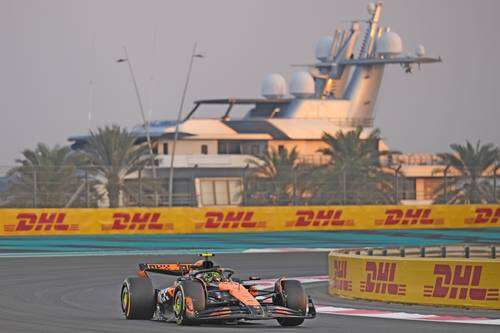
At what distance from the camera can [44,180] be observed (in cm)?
5562

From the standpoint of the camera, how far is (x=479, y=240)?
39.9 m

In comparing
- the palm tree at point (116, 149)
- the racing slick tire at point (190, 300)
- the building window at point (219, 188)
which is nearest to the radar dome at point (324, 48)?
the building window at point (219, 188)

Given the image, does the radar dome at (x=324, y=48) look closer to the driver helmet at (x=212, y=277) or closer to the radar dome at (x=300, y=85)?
the radar dome at (x=300, y=85)

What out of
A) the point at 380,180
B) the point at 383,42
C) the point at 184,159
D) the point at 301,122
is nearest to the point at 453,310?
the point at 380,180

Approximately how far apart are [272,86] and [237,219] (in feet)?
153

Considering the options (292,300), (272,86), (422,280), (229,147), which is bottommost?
(292,300)

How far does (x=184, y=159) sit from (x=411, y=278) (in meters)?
60.0

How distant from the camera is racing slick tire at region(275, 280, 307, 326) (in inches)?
596

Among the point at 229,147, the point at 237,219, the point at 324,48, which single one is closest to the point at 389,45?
the point at 324,48

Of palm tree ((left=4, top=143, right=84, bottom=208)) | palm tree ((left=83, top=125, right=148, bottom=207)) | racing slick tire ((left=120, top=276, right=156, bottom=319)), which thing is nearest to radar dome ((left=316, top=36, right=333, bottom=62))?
palm tree ((left=83, top=125, right=148, bottom=207))

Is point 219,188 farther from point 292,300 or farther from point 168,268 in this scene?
point 292,300

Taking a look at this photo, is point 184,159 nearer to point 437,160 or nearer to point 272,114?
point 272,114

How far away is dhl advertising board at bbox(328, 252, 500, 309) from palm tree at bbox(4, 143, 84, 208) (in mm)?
22761

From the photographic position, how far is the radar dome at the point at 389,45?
8838cm
